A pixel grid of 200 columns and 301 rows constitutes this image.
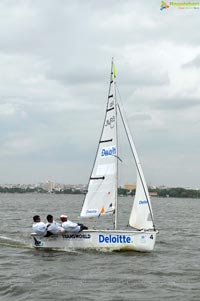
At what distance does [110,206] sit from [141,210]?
1.32 m

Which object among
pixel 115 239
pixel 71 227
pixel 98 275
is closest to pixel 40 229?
pixel 71 227

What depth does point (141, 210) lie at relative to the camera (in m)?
19.7

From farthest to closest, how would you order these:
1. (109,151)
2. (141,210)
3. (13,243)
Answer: (13,243) → (109,151) → (141,210)

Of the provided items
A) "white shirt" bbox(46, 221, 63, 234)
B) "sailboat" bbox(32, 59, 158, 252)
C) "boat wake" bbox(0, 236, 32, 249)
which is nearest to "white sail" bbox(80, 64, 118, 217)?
→ "sailboat" bbox(32, 59, 158, 252)

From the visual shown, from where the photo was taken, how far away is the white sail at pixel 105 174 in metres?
20.2

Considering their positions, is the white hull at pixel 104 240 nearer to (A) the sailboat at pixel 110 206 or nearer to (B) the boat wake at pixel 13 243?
(A) the sailboat at pixel 110 206

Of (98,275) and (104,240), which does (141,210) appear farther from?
(98,275)

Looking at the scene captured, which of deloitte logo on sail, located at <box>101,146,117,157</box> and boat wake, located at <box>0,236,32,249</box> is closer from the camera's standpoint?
deloitte logo on sail, located at <box>101,146,117,157</box>

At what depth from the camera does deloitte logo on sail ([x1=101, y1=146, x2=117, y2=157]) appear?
20.2 metres

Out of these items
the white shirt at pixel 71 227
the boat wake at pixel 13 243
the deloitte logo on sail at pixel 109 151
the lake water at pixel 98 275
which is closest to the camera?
the lake water at pixel 98 275

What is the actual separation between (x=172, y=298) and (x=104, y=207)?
282 inches

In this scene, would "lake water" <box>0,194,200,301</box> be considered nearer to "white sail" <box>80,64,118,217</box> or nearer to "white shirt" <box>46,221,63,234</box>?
"white shirt" <box>46,221,63,234</box>

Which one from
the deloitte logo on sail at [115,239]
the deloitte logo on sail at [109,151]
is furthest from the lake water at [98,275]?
the deloitte logo on sail at [109,151]

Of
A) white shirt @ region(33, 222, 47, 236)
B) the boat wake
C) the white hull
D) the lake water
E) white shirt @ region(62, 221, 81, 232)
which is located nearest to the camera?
the lake water
